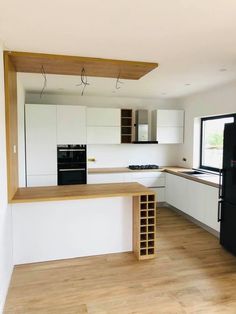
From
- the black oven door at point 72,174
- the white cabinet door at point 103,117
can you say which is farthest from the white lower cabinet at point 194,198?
the black oven door at point 72,174

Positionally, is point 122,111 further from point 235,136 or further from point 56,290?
point 56,290

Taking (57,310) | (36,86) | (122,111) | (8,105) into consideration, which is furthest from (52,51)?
(122,111)

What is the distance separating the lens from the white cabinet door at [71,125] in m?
4.67

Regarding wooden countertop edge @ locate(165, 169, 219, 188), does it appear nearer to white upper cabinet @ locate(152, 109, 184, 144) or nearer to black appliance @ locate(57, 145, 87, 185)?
white upper cabinet @ locate(152, 109, 184, 144)

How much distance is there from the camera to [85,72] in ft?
10.6

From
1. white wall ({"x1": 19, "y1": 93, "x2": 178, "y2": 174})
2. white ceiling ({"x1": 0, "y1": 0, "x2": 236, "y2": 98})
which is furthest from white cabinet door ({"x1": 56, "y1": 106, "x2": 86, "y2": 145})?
white ceiling ({"x1": 0, "y1": 0, "x2": 236, "y2": 98})

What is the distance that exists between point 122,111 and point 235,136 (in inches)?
110

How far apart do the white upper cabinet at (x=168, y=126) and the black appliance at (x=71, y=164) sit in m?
1.68

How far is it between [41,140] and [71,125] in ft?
2.03

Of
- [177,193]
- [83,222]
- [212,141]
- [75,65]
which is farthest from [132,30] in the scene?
[177,193]

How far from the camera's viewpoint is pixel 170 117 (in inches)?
216

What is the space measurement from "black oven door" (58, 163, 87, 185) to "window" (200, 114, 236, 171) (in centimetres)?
247

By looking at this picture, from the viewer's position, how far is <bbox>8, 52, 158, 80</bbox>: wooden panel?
8.96ft

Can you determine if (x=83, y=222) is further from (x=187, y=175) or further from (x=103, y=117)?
(x=103, y=117)
